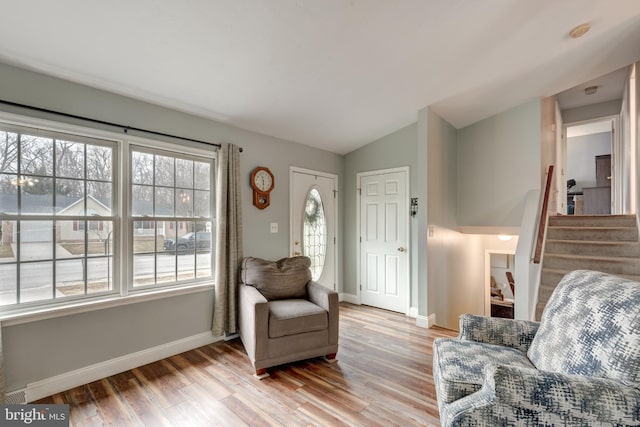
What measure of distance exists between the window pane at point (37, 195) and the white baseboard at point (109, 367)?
1.21 meters

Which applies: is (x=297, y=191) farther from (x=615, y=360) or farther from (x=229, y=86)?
(x=615, y=360)

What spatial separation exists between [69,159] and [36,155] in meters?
0.18

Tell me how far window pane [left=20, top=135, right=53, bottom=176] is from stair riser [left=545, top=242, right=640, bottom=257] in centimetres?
499

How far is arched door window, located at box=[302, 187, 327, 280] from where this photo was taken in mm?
4094

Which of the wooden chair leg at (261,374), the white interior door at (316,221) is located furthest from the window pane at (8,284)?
the white interior door at (316,221)

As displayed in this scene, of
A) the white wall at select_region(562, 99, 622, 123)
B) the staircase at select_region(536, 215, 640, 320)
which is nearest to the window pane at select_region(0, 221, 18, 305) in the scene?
the staircase at select_region(536, 215, 640, 320)

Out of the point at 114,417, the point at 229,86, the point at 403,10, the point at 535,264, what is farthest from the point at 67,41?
the point at 535,264

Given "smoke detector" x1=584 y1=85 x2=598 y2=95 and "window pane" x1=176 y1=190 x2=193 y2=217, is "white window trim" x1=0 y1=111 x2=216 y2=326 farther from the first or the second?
"smoke detector" x1=584 y1=85 x2=598 y2=95

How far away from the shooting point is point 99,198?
2.42 m

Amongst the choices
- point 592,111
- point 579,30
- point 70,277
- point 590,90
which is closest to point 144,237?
point 70,277

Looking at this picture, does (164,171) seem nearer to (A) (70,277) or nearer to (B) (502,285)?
(A) (70,277)

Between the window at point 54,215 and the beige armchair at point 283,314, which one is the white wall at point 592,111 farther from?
the window at point 54,215

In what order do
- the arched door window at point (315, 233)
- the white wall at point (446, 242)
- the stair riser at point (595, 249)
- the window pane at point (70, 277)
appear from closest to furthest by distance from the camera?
1. the window pane at point (70, 277)
2. the stair riser at point (595, 249)
3. the white wall at point (446, 242)
4. the arched door window at point (315, 233)

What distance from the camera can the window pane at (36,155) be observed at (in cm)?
208
